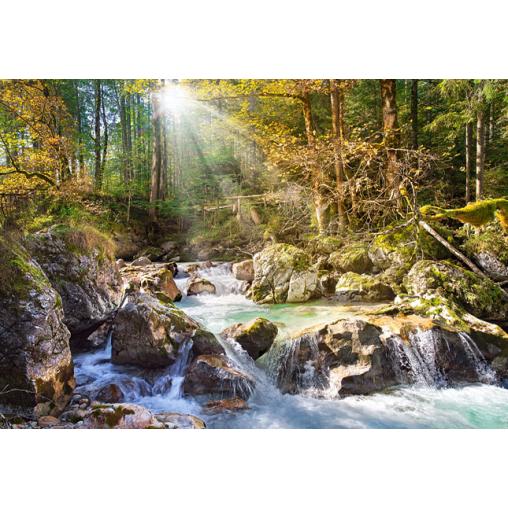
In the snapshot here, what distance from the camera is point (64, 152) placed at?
309 cm

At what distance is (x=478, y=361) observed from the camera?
9.63ft

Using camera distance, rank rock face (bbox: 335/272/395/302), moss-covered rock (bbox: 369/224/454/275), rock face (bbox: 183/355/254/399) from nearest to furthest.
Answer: rock face (bbox: 183/355/254/399) → moss-covered rock (bbox: 369/224/454/275) → rock face (bbox: 335/272/395/302)

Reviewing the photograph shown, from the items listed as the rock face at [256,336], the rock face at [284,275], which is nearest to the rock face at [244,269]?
the rock face at [284,275]

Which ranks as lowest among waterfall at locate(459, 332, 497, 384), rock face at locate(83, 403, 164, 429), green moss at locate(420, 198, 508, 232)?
rock face at locate(83, 403, 164, 429)

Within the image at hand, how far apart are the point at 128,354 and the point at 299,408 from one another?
1.60 m

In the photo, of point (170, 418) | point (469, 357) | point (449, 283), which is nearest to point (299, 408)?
point (170, 418)

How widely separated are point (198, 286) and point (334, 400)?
211 centimetres

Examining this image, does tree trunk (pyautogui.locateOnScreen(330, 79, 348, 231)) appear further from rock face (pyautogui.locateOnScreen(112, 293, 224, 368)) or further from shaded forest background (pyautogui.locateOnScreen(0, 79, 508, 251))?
rock face (pyautogui.locateOnScreen(112, 293, 224, 368))

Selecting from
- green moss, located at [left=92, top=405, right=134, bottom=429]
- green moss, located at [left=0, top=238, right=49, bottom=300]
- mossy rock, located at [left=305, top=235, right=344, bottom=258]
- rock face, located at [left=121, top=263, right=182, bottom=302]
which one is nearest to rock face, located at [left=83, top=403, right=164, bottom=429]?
green moss, located at [left=92, top=405, right=134, bottom=429]

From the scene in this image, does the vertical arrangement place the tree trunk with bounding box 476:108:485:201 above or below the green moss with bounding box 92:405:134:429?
above

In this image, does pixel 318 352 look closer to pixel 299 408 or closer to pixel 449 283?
pixel 299 408

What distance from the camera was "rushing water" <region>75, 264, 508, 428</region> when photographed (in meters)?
2.61

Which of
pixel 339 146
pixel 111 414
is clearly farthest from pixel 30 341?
pixel 339 146

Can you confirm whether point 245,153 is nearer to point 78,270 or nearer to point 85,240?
point 85,240
